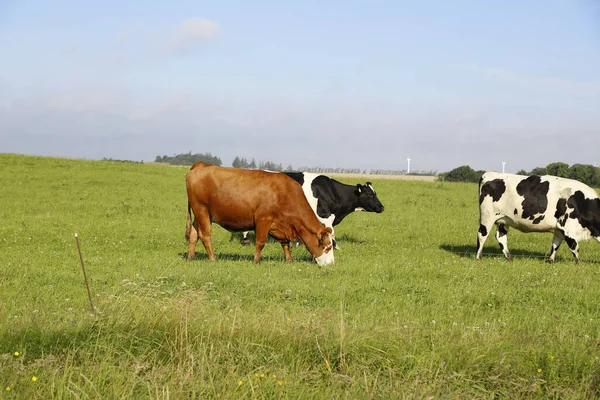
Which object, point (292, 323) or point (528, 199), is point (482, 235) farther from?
point (292, 323)

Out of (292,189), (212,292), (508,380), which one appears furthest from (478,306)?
(292,189)

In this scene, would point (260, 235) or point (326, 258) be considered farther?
point (260, 235)

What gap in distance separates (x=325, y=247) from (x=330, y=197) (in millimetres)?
5372

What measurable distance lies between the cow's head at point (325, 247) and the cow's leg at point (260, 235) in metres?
1.28

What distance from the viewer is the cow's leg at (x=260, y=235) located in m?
15.1

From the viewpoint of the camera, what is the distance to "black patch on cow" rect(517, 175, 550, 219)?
17391 millimetres

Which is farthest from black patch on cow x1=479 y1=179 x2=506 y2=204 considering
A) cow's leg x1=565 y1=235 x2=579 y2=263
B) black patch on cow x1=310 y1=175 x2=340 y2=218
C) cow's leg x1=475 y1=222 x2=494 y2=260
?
black patch on cow x1=310 y1=175 x2=340 y2=218

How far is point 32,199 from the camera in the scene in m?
30.5

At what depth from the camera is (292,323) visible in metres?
7.78

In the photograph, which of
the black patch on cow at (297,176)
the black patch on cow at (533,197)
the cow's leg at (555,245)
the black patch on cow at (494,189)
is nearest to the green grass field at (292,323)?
the cow's leg at (555,245)

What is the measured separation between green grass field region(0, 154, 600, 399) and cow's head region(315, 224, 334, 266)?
0.83 ft

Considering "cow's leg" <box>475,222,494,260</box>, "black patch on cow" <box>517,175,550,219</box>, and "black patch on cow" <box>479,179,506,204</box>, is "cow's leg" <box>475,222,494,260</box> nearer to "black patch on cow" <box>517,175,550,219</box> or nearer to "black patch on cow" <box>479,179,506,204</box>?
"black patch on cow" <box>479,179,506,204</box>

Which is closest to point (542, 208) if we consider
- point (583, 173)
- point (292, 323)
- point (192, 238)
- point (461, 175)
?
point (192, 238)

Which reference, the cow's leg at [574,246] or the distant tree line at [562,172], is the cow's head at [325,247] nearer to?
the cow's leg at [574,246]
